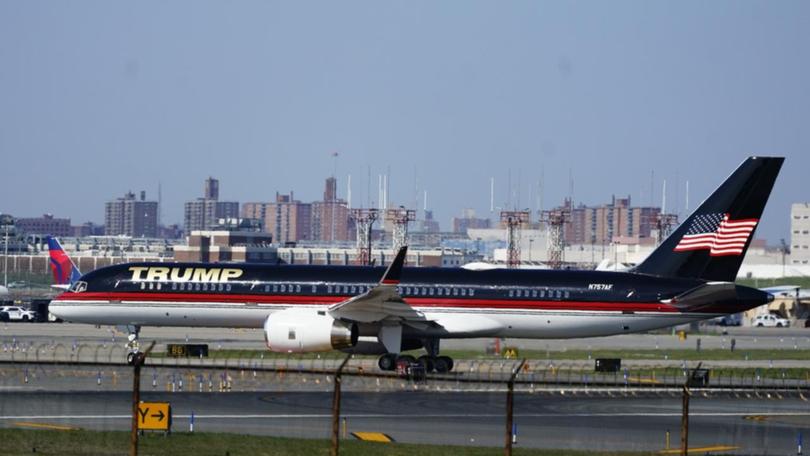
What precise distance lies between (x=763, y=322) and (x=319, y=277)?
238ft

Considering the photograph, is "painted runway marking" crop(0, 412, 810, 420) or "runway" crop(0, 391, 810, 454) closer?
"runway" crop(0, 391, 810, 454)

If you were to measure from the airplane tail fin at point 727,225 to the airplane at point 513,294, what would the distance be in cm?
4

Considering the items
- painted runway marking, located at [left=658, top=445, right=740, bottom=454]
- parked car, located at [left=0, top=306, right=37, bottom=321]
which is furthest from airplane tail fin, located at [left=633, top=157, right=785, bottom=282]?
parked car, located at [left=0, top=306, right=37, bottom=321]

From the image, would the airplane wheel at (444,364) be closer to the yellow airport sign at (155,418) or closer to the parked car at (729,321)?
the yellow airport sign at (155,418)

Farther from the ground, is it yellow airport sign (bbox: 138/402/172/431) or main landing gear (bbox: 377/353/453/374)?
yellow airport sign (bbox: 138/402/172/431)

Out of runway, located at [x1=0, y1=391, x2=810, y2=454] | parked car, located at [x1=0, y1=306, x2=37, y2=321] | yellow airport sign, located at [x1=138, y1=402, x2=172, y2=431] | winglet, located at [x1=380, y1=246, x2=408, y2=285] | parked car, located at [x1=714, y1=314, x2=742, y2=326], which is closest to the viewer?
yellow airport sign, located at [x1=138, y1=402, x2=172, y2=431]

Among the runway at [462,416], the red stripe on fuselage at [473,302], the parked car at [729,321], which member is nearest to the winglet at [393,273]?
the red stripe on fuselage at [473,302]

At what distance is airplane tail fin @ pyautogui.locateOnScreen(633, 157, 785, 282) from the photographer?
172 feet

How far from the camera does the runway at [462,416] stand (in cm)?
3322

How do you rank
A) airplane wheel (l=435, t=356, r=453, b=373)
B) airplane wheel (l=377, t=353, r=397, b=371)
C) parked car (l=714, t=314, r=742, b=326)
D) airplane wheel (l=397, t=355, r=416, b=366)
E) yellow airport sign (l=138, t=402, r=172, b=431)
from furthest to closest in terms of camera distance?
parked car (l=714, t=314, r=742, b=326) < airplane wheel (l=435, t=356, r=453, b=373) < airplane wheel (l=397, t=355, r=416, b=366) < airplane wheel (l=377, t=353, r=397, b=371) < yellow airport sign (l=138, t=402, r=172, b=431)

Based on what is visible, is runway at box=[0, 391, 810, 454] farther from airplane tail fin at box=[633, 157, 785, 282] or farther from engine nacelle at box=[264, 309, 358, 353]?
airplane tail fin at box=[633, 157, 785, 282]

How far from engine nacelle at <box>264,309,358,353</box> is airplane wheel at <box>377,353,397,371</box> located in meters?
1.93

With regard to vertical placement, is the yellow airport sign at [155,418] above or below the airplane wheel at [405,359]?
above

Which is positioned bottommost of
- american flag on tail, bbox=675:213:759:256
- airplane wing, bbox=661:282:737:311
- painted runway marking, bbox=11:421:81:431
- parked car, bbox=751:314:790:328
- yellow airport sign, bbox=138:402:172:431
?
parked car, bbox=751:314:790:328
